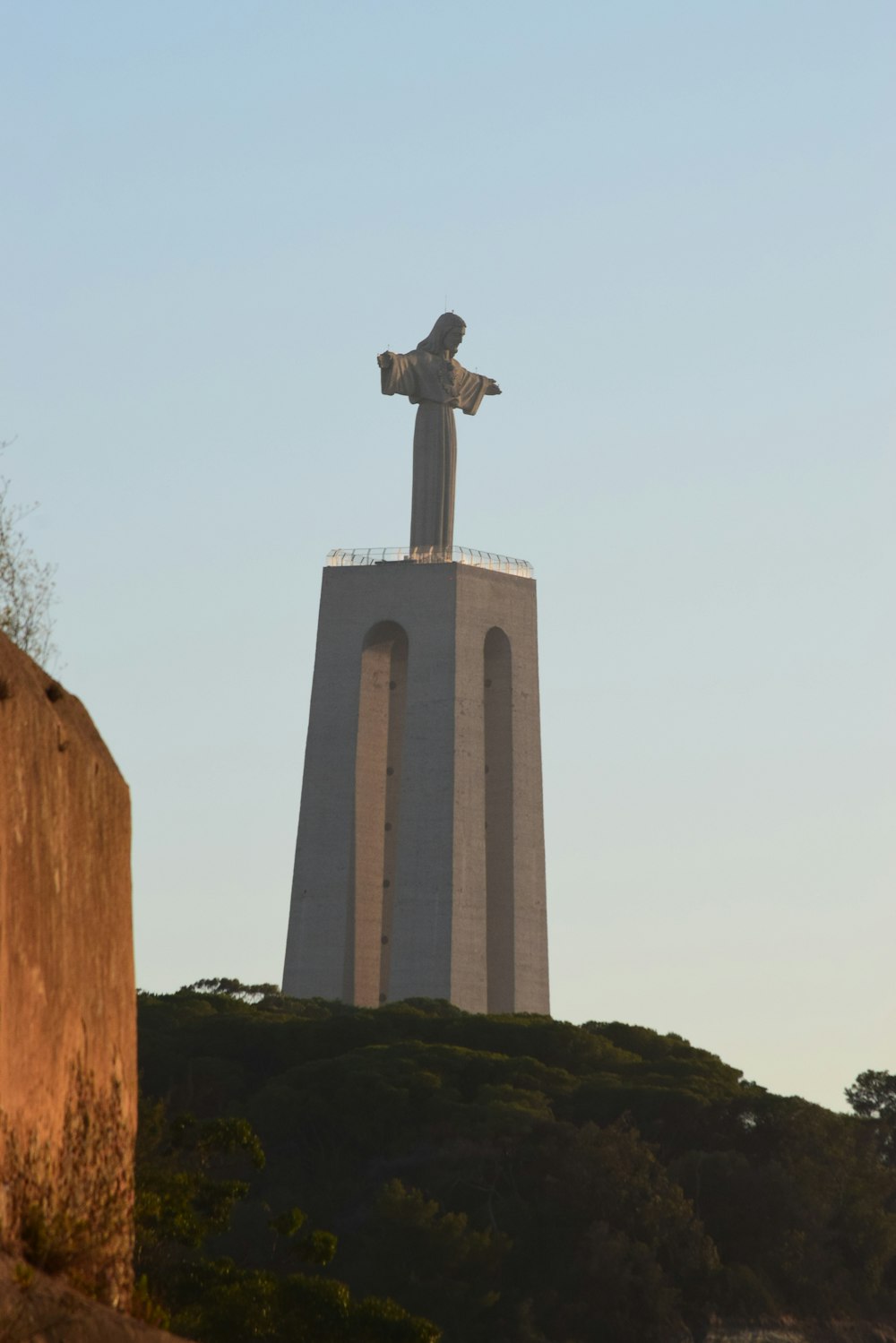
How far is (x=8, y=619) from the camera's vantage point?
18.5 m

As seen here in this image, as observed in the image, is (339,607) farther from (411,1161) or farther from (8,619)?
(8,619)

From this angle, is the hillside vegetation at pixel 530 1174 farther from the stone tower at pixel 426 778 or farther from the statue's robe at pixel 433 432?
the statue's robe at pixel 433 432

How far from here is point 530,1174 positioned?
113 ft

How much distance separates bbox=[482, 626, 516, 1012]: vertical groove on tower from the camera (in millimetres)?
49656

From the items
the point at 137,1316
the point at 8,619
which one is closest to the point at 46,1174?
the point at 137,1316

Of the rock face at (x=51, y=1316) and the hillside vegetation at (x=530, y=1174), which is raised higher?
the hillside vegetation at (x=530, y=1174)

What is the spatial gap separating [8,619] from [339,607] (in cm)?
3281

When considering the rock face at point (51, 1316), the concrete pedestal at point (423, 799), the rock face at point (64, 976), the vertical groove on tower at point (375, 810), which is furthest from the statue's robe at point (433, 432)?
the rock face at point (51, 1316)

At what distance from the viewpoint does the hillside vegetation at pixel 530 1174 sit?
32.1 metres

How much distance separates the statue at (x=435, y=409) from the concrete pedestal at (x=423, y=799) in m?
1.18

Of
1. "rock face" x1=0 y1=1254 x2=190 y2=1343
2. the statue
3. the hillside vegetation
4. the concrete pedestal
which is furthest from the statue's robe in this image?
"rock face" x1=0 y1=1254 x2=190 y2=1343

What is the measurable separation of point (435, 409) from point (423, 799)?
8.41m

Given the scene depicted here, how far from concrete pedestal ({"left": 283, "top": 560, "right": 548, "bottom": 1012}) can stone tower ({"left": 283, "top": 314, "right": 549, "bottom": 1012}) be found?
0.12ft

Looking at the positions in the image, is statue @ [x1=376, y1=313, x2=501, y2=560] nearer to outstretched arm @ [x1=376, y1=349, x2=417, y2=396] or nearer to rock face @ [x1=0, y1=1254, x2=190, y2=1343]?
outstretched arm @ [x1=376, y1=349, x2=417, y2=396]
